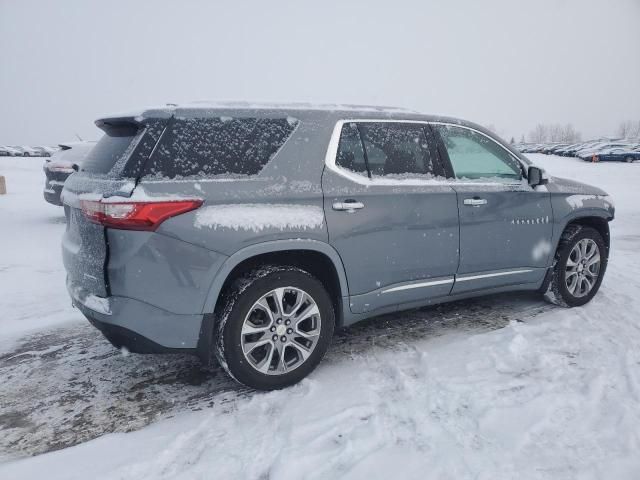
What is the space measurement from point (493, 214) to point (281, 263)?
6.21 ft

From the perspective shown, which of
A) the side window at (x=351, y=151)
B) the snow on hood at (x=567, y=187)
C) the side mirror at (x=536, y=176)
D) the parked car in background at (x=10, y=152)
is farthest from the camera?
the parked car in background at (x=10, y=152)

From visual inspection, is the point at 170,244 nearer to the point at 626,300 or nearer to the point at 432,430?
the point at 432,430

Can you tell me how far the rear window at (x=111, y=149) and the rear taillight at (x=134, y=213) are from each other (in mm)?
362

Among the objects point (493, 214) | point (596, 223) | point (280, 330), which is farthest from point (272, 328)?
point (596, 223)

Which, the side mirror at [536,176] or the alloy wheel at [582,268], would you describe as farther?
the alloy wheel at [582,268]

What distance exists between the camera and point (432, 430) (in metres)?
2.46

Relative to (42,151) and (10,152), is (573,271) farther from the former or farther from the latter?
(42,151)

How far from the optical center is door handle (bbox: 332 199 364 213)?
306 cm

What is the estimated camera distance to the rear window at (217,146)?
105 inches

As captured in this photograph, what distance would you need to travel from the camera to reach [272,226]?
2.82 m

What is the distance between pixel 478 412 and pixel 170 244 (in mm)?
2008

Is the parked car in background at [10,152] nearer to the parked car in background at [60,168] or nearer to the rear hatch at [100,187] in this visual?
the parked car in background at [60,168]

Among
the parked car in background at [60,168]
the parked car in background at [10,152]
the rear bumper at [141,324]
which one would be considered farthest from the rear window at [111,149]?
the parked car in background at [10,152]

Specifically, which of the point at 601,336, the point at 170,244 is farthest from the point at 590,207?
the point at 170,244
